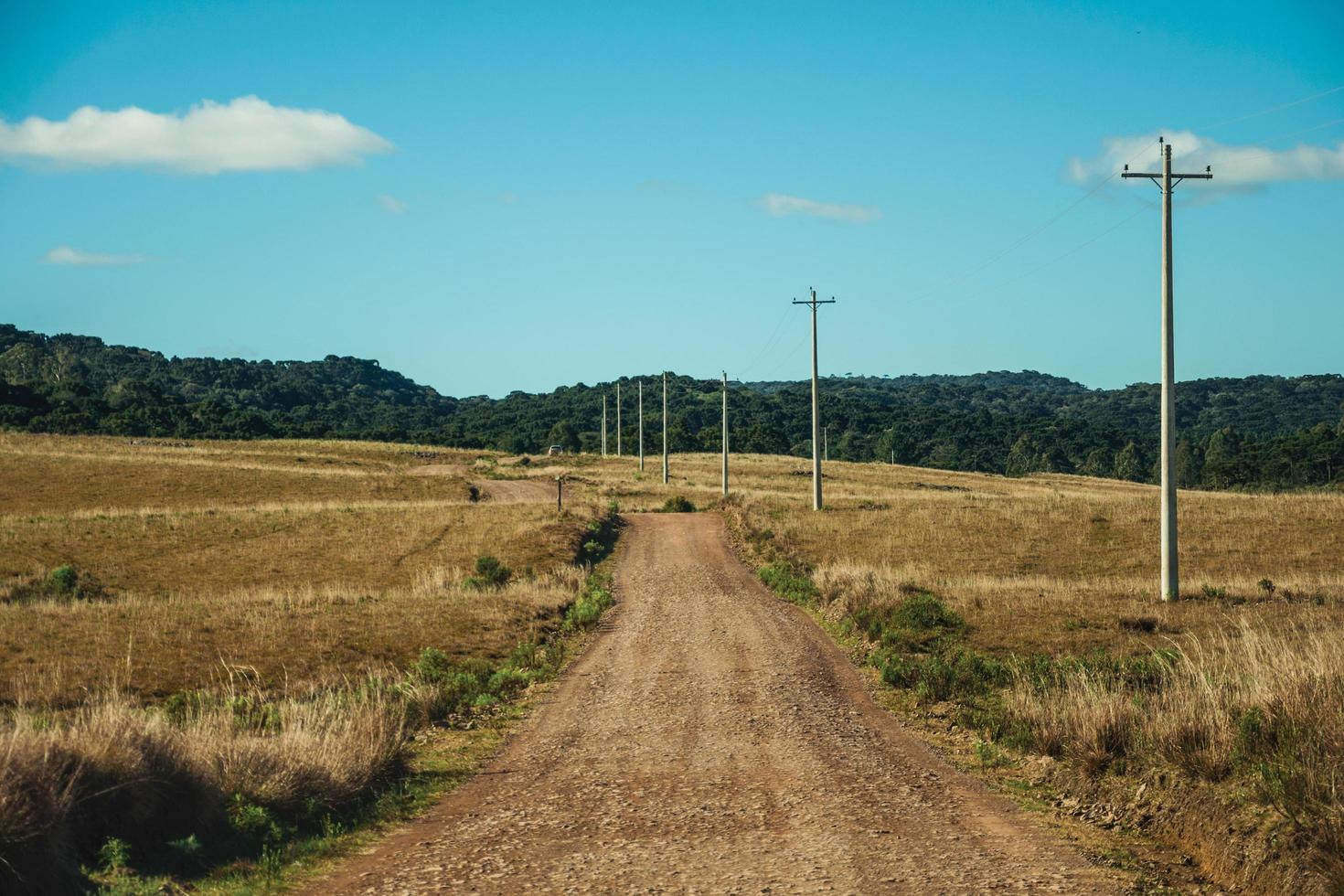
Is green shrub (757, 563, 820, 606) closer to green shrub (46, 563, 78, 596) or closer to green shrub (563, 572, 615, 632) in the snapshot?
green shrub (563, 572, 615, 632)

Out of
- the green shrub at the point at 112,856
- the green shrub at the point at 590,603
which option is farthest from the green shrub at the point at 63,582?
the green shrub at the point at 112,856

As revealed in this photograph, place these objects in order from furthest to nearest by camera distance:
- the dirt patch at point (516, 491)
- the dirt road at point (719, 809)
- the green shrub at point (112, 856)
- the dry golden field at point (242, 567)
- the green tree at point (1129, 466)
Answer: the green tree at point (1129, 466), the dirt patch at point (516, 491), the dry golden field at point (242, 567), the dirt road at point (719, 809), the green shrub at point (112, 856)

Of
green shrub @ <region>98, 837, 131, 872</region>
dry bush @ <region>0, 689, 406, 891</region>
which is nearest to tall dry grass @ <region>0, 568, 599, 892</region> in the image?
dry bush @ <region>0, 689, 406, 891</region>

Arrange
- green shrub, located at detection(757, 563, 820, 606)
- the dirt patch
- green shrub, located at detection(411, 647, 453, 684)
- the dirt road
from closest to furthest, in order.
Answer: the dirt road, green shrub, located at detection(411, 647, 453, 684), green shrub, located at detection(757, 563, 820, 606), the dirt patch

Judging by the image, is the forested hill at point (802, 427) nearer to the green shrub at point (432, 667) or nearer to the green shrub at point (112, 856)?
the green shrub at point (432, 667)

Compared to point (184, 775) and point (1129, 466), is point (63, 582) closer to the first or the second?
point (184, 775)

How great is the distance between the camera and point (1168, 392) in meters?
26.5

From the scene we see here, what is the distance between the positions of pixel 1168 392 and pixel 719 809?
19903 millimetres

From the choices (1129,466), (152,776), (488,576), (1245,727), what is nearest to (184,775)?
(152,776)

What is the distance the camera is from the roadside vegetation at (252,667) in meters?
8.38

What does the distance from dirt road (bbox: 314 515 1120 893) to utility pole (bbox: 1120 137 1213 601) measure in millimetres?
11801

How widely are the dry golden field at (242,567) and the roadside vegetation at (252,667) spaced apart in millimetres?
125

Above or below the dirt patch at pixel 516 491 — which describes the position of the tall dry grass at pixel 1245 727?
above

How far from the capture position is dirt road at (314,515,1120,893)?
341 inches
